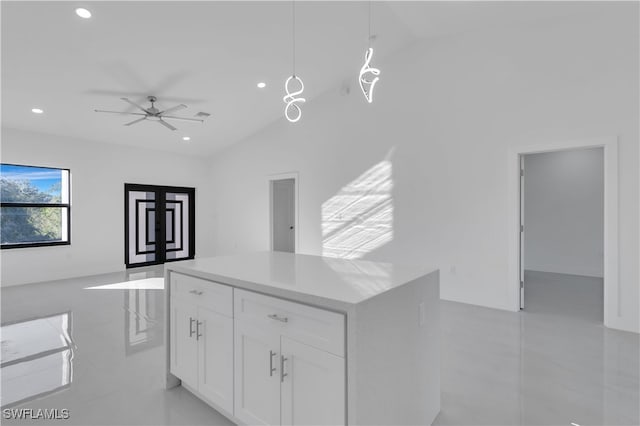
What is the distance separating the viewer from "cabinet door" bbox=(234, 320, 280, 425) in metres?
1.55

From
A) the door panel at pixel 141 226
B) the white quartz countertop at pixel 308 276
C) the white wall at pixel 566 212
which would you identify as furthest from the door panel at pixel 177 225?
the white wall at pixel 566 212

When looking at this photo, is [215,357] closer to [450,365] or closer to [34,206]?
[450,365]

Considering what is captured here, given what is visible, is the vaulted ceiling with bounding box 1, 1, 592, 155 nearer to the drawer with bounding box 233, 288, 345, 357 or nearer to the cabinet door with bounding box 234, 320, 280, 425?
the drawer with bounding box 233, 288, 345, 357

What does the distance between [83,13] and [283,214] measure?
16.6 ft

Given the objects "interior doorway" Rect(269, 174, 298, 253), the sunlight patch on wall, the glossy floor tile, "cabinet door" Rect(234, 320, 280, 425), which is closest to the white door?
"interior doorway" Rect(269, 174, 298, 253)

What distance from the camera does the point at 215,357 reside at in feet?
6.15

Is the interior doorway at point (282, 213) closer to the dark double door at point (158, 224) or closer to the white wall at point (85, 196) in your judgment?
the dark double door at point (158, 224)

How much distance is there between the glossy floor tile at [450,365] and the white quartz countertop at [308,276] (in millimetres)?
867

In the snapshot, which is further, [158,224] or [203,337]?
[158,224]

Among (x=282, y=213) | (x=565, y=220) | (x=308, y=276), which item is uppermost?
(x=282, y=213)

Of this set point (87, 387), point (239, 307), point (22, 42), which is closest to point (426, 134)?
point (239, 307)

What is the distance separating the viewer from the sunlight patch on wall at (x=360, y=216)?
17.0 feet

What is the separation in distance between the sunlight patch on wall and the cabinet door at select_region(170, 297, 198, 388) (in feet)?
11.9

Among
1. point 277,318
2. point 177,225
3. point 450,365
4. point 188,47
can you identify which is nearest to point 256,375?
point 277,318
